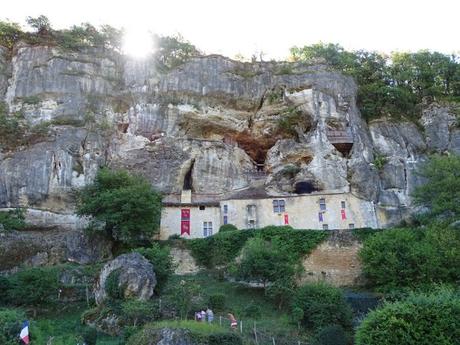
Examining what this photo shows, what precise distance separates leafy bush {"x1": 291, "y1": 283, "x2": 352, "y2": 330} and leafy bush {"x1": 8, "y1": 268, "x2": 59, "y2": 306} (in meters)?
12.3

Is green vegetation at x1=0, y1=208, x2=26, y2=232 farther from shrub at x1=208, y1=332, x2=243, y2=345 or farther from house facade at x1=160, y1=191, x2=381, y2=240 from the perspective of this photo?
shrub at x1=208, y1=332, x2=243, y2=345

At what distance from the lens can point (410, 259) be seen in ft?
92.6

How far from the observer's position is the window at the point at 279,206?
39.6m

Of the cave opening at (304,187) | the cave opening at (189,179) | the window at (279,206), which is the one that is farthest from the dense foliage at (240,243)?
the cave opening at (189,179)

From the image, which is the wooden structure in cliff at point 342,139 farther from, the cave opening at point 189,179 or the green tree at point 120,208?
the green tree at point 120,208

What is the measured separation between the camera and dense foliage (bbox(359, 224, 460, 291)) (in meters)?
27.9

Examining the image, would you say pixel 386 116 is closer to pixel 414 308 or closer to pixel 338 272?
pixel 338 272

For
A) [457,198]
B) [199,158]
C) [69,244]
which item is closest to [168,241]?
[69,244]

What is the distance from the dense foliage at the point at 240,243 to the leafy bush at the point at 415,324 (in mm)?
13657

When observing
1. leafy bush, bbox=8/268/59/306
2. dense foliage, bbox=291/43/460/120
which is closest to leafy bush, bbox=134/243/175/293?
leafy bush, bbox=8/268/59/306

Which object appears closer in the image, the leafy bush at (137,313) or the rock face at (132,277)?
the leafy bush at (137,313)

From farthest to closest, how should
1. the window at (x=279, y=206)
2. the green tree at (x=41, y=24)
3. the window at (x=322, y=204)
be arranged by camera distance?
1. the green tree at (x=41, y=24)
2. the window at (x=279, y=206)
3. the window at (x=322, y=204)

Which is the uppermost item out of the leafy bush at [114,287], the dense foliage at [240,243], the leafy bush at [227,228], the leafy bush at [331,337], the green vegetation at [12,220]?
the green vegetation at [12,220]

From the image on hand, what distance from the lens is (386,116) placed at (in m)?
46.9
